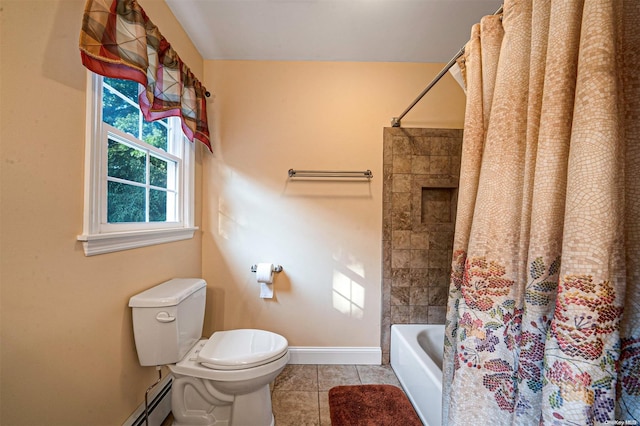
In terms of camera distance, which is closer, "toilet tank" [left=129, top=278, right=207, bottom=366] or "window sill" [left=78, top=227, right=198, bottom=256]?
"window sill" [left=78, top=227, right=198, bottom=256]

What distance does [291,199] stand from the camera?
1930 millimetres

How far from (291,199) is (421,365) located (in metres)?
1.42

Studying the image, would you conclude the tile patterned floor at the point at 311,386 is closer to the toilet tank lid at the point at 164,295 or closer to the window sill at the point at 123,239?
the toilet tank lid at the point at 164,295

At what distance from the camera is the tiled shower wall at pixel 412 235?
194 cm

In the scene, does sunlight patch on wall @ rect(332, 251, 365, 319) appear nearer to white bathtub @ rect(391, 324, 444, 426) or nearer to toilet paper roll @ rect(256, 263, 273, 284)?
white bathtub @ rect(391, 324, 444, 426)

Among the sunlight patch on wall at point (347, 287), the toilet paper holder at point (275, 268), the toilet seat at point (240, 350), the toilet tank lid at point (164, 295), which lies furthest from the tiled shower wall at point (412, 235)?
the toilet tank lid at point (164, 295)

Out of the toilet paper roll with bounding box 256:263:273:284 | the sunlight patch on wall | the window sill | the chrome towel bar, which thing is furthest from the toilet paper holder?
the chrome towel bar

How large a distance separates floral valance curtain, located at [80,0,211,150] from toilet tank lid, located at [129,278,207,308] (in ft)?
2.96

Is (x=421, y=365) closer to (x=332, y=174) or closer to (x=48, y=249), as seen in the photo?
(x=332, y=174)

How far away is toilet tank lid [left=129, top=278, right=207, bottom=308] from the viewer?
Answer: 3.76ft

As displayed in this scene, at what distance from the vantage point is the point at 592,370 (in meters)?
0.50

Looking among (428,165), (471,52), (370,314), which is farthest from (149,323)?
(428,165)

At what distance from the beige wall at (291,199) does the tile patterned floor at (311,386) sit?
0.61 feet

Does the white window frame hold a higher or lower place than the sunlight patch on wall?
higher
